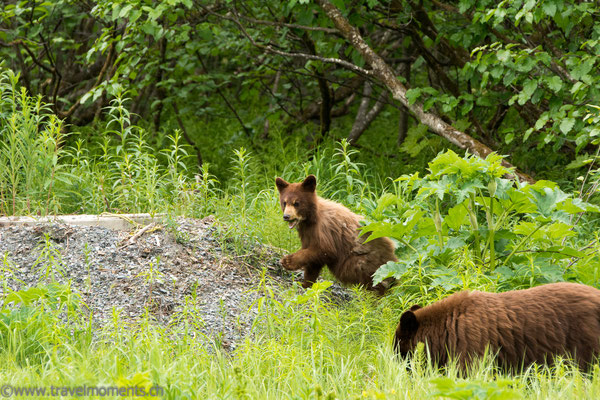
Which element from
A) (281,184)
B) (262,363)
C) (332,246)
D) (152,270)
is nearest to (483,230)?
(332,246)

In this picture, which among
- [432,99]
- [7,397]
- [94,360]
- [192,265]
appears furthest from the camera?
[432,99]

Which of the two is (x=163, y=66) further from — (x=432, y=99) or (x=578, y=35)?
(x=578, y=35)

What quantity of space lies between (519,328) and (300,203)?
2.59 meters

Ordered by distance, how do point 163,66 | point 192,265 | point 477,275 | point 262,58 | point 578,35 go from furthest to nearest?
point 262,58 < point 163,66 < point 578,35 < point 192,265 < point 477,275

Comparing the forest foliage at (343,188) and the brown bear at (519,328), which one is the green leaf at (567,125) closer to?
the forest foliage at (343,188)

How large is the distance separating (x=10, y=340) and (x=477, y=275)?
3.02 metres

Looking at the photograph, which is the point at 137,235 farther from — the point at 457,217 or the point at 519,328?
the point at 519,328

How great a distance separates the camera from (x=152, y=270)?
16.8 feet

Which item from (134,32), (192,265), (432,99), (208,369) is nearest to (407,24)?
(432,99)

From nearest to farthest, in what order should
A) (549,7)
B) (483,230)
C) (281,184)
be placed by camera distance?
1. (483,230)
2. (549,7)
3. (281,184)

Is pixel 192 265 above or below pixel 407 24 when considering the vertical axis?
below

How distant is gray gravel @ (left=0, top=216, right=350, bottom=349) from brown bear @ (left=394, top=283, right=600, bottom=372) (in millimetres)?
1385

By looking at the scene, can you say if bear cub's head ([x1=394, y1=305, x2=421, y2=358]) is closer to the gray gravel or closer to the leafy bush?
the leafy bush

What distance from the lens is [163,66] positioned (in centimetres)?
923
